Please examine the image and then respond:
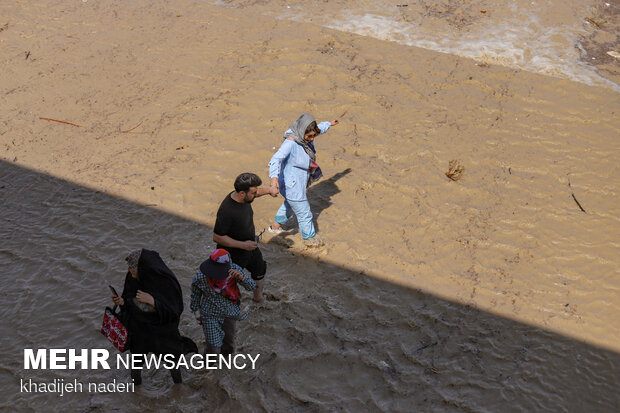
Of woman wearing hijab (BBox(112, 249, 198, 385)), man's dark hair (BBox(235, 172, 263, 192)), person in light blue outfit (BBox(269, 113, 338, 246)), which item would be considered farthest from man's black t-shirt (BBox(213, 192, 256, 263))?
person in light blue outfit (BBox(269, 113, 338, 246))

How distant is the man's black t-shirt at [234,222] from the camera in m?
4.24

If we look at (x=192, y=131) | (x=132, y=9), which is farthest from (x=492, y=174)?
(x=132, y=9)

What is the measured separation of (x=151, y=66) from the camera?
355 inches

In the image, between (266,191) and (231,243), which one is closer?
(231,243)

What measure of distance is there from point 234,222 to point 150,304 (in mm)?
964

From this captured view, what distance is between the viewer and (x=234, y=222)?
4273 mm

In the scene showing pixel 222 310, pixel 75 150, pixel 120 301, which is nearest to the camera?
pixel 120 301

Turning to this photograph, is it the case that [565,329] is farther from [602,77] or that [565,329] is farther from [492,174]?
[602,77]

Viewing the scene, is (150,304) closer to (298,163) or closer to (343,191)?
(298,163)

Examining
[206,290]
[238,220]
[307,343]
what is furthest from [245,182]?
[307,343]

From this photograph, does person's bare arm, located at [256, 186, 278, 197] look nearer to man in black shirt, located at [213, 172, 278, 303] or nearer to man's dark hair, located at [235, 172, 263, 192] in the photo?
man in black shirt, located at [213, 172, 278, 303]

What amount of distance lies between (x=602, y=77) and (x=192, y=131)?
6615mm

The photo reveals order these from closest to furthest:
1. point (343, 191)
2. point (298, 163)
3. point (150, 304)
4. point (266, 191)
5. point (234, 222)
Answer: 1. point (150, 304)
2. point (234, 222)
3. point (266, 191)
4. point (298, 163)
5. point (343, 191)

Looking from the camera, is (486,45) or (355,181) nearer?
(355,181)
